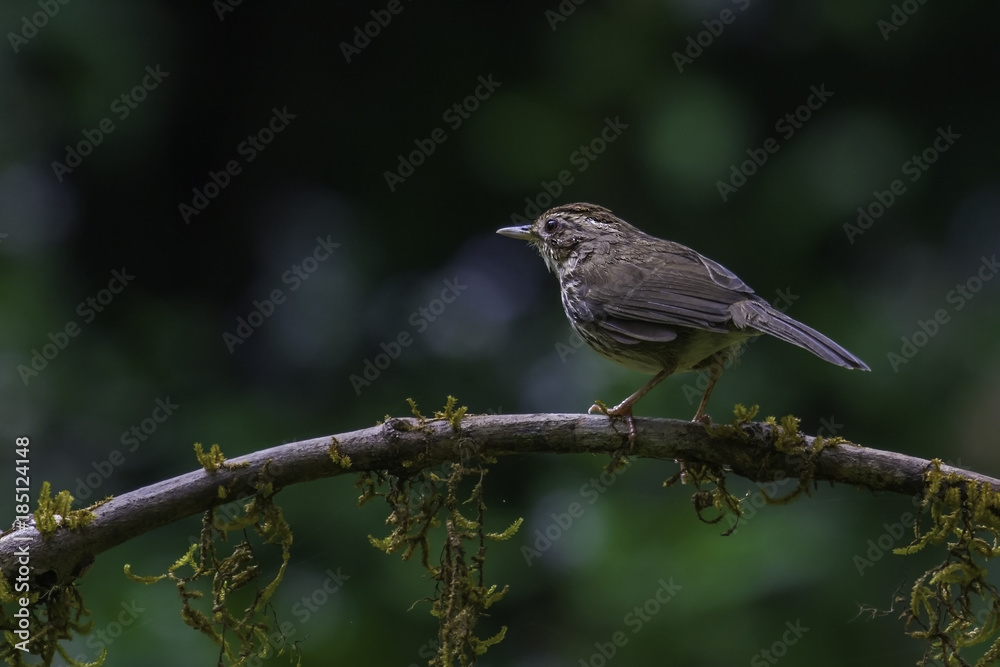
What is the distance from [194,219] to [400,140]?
4.56ft

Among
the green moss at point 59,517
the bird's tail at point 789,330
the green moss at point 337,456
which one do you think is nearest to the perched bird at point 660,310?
the bird's tail at point 789,330

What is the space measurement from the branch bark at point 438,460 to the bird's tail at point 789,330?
46 centimetres

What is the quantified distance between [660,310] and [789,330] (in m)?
0.52

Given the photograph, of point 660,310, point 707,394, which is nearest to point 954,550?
point 707,394

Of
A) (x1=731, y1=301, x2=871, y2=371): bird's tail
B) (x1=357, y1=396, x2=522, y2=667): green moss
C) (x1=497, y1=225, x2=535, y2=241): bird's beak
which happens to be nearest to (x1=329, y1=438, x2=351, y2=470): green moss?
(x1=357, y1=396, x2=522, y2=667): green moss

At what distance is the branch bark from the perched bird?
24 cm

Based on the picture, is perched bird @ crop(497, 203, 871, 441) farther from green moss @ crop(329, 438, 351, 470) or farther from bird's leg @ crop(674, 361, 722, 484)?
green moss @ crop(329, 438, 351, 470)

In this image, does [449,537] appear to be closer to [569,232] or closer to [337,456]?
[337,456]

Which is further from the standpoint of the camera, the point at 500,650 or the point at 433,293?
the point at 433,293

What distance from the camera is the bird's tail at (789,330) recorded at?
3150 mm

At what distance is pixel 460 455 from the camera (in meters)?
2.67

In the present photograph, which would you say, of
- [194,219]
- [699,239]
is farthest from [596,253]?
[194,219]

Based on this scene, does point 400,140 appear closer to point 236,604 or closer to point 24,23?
point 24,23

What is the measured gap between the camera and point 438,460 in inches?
106
